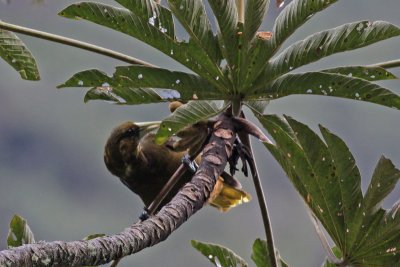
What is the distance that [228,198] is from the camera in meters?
2.86

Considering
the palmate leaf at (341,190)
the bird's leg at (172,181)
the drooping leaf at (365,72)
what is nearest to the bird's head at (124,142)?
the bird's leg at (172,181)

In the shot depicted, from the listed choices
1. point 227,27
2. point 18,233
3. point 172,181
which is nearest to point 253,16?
point 227,27

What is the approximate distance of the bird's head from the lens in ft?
7.68

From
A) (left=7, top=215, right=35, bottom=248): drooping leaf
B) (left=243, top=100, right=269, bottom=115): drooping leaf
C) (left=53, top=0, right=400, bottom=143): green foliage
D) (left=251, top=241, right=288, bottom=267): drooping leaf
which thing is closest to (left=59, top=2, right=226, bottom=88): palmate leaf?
(left=53, top=0, right=400, bottom=143): green foliage

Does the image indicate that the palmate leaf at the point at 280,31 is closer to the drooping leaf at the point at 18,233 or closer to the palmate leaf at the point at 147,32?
the palmate leaf at the point at 147,32

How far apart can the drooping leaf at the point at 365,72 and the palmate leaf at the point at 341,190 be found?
20 centimetres

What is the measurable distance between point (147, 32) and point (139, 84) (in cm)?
14

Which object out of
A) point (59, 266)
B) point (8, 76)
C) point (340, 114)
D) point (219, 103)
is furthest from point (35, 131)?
point (59, 266)

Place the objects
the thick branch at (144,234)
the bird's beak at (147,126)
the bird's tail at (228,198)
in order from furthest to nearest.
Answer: the bird's tail at (228,198), the bird's beak at (147,126), the thick branch at (144,234)

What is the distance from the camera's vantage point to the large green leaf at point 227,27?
75.5 inches

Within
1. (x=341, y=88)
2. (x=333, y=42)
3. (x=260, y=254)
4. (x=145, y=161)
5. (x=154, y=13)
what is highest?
(x=154, y=13)

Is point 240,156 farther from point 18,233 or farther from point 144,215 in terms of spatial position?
point 18,233

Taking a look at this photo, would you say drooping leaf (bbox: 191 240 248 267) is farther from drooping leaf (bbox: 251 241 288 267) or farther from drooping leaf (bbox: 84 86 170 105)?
drooping leaf (bbox: 84 86 170 105)

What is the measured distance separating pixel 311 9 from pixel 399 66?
375 mm
